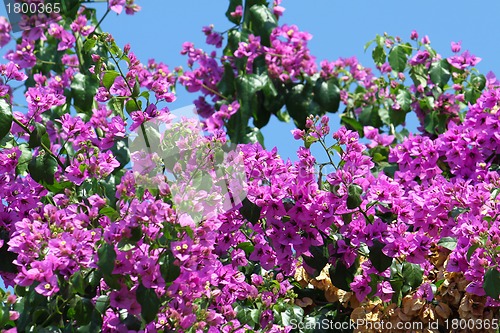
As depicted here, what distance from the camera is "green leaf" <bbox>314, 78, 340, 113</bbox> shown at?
4953mm

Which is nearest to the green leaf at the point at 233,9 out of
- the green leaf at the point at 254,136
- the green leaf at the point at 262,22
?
the green leaf at the point at 262,22

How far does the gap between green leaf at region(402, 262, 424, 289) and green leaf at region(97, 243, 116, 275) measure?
→ 1184 millimetres

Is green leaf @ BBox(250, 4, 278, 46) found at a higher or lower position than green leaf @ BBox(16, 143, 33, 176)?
higher

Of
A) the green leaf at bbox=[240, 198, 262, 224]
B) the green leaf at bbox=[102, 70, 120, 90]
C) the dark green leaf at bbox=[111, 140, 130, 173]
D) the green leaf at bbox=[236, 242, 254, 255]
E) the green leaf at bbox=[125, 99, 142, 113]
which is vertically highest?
the dark green leaf at bbox=[111, 140, 130, 173]

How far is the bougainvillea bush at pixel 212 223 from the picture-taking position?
2594mm

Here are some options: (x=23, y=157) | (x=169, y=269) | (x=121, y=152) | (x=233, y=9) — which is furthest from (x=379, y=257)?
(x=233, y=9)

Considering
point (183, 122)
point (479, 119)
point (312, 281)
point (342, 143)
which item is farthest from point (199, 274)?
point (479, 119)

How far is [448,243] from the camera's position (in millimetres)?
3256

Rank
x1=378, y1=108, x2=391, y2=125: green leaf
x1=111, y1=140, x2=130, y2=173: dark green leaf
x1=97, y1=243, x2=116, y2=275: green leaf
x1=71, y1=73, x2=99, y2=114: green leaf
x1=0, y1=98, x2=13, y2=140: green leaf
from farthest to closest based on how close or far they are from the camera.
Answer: x1=378, y1=108, x2=391, y2=125: green leaf, x1=111, y1=140, x2=130, y2=173: dark green leaf, x1=71, y1=73, x2=99, y2=114: green leaf, x1=0, y1=98, x2=13, y2=140: green leaf, x1=97, y1=243, x2=116, y2=275: green leaf

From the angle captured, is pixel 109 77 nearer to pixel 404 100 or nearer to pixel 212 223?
pixel 212 223

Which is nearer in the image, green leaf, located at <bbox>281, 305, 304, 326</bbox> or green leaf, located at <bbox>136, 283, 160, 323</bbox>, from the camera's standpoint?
green leaf, located at <bbox>136, 283, 160, 323</bbox>

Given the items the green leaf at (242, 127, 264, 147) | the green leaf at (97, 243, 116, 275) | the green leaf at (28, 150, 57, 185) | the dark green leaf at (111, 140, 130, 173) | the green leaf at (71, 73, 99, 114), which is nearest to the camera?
the green leaf at (97, 243, 116, 275)

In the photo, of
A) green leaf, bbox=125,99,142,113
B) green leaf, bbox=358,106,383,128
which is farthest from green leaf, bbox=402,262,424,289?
green leaf, bbox=358,106,383,128

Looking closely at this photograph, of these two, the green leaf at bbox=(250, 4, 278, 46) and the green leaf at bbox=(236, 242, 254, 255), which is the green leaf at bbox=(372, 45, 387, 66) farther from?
the green leaf at bbox=(236, 242, 254, 255)
